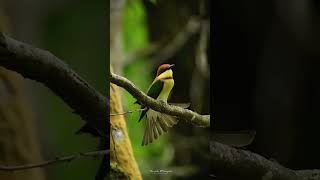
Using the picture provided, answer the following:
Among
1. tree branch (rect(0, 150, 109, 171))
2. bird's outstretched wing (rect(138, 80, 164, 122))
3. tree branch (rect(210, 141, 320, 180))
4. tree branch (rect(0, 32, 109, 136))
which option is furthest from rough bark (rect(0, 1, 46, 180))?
tree branch (rect(210, 141, 320, 180))

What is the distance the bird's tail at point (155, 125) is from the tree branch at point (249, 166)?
264 mm

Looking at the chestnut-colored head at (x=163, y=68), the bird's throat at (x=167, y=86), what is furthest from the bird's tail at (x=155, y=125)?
the chestnut-colored head at (x=163, y=68)

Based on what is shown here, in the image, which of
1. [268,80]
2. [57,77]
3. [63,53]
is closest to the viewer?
[57,77]

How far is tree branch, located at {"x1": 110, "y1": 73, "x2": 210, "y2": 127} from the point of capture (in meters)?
3.54

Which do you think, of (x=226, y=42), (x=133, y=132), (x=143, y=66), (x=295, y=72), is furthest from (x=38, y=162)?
(x=295, y=72)

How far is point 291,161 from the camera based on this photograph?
345 centimetres

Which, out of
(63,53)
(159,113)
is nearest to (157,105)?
(159,113)

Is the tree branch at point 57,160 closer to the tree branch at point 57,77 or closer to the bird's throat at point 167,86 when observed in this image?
the tree branch at point 57,77

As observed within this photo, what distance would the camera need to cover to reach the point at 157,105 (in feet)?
11.7

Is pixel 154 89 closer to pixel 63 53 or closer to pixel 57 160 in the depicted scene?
pixel 63 53

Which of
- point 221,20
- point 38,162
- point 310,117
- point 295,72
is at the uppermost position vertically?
point 221,20

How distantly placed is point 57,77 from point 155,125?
0.65m

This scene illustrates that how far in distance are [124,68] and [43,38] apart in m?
0.48

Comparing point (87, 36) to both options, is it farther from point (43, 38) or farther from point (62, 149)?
point (62, 149)
